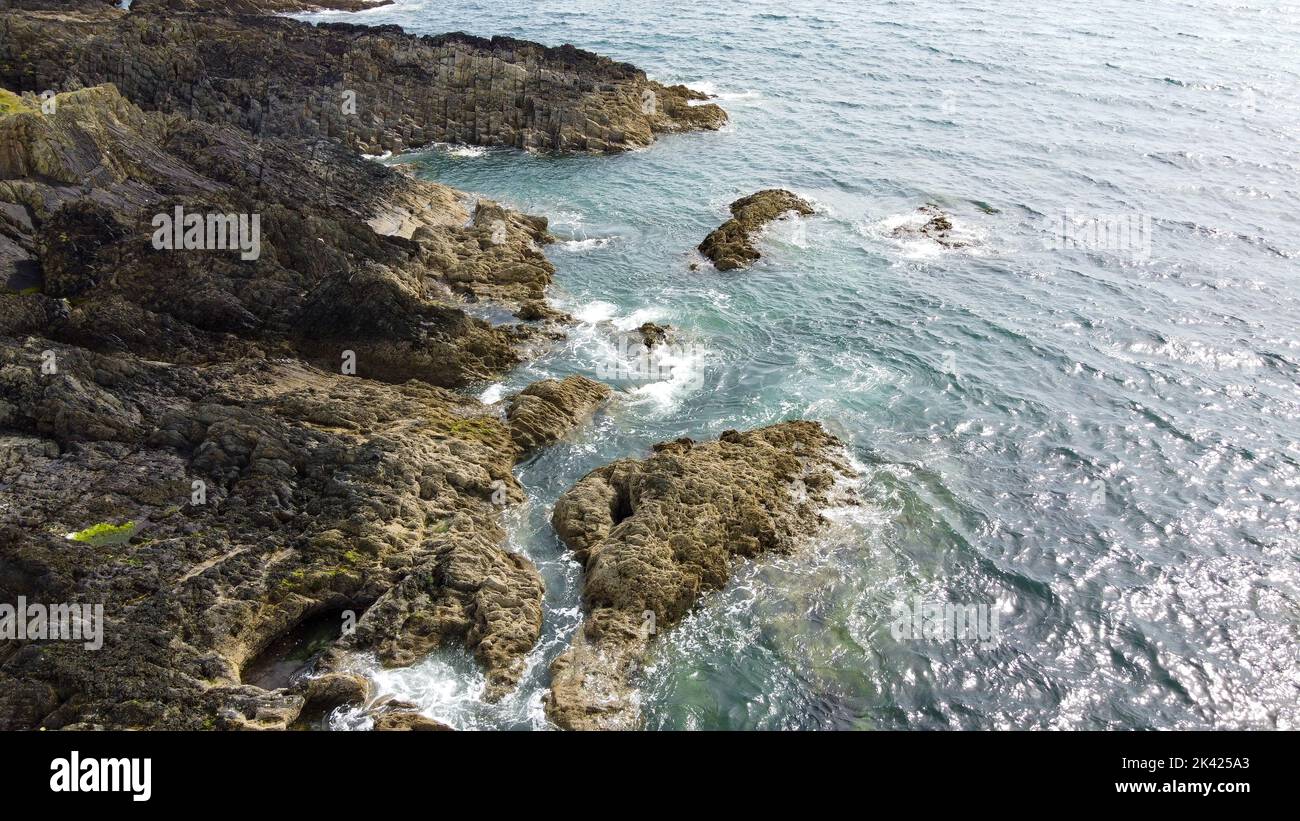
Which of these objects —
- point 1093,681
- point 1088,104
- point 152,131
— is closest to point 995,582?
point 1093,681

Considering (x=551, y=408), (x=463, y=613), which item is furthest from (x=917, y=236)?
(x=463, y=613)

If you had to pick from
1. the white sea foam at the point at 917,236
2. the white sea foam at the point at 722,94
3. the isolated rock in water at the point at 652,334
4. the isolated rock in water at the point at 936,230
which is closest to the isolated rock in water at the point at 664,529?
the isolated rock in water at the point at 652,334

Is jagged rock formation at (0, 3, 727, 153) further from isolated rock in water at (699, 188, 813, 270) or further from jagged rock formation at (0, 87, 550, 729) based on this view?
jagged rock formation at (0, 87, 550, 729)

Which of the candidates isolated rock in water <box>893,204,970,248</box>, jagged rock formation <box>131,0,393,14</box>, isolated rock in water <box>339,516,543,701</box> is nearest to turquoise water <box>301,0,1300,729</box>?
isolated rock in water <box>339,516,543,701</box>

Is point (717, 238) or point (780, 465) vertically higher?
point (717, 238)

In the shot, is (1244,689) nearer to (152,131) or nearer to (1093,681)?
(1093,681)
